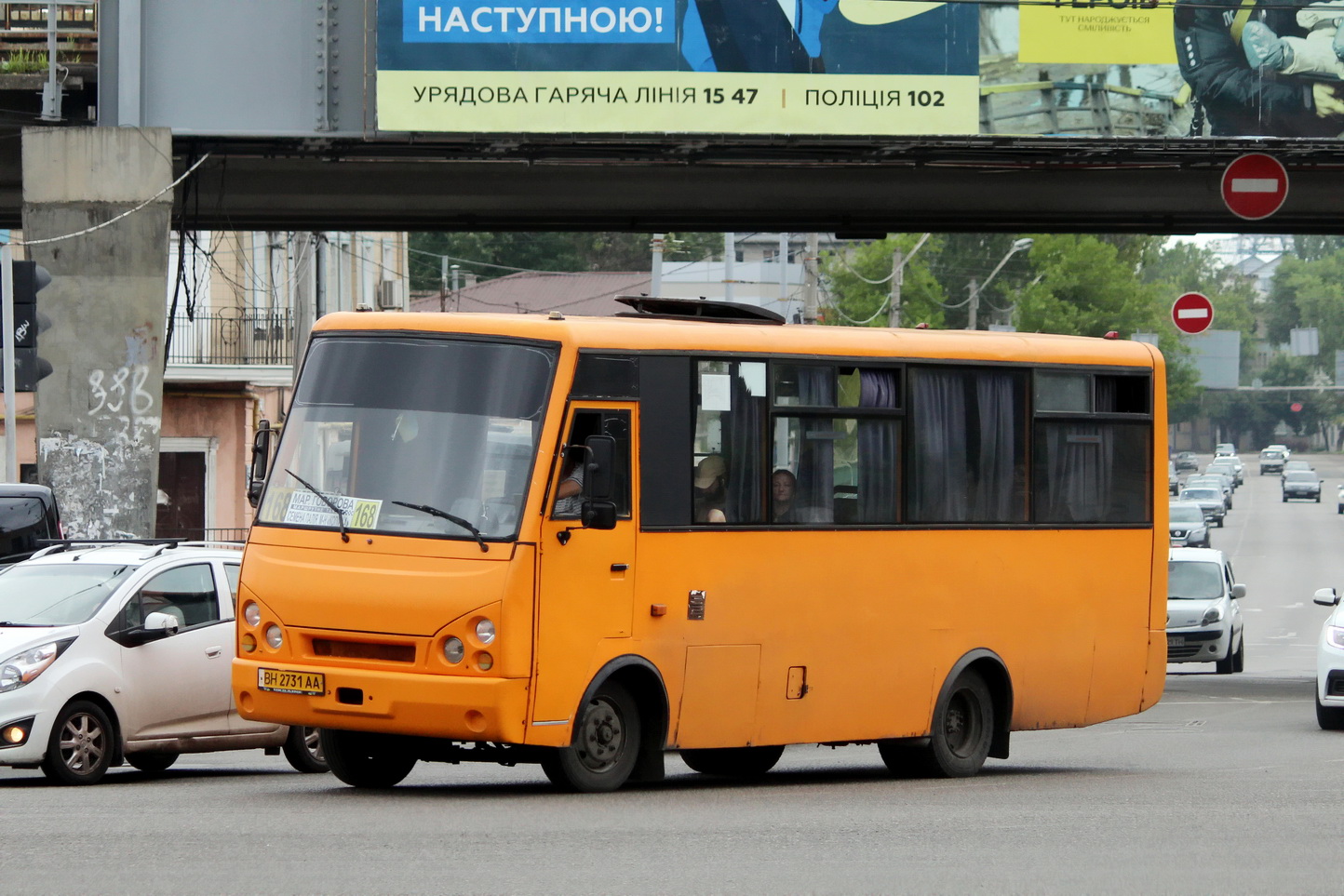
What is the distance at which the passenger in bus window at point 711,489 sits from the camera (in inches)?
486

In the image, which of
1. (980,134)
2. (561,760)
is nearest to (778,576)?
(561,760)

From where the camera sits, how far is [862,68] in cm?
2259

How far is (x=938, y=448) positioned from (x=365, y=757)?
4.20 metres

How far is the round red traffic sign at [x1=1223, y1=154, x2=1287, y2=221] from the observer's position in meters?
24.0

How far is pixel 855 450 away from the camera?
13.3 metres

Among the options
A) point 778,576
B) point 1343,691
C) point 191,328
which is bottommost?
point 1343,691

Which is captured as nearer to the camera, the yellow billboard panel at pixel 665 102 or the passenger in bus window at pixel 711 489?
the passenger in bus window at pixel 711 489

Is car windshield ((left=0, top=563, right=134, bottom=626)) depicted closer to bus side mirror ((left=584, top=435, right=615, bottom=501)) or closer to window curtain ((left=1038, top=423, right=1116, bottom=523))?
bus side mirror ((left=584, top=435, right=615, bottom=501))

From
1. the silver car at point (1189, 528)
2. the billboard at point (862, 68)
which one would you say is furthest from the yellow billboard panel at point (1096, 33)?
the silver car at point (1189, 528)

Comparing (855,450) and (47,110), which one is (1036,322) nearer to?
(47,110)

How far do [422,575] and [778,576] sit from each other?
2498 millimetres

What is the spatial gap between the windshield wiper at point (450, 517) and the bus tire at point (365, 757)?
151 centimetres

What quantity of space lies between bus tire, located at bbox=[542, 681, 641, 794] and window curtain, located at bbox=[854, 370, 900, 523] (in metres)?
2.21

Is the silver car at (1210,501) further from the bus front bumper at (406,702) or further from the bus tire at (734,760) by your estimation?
the bus front bumper at (406,702)
